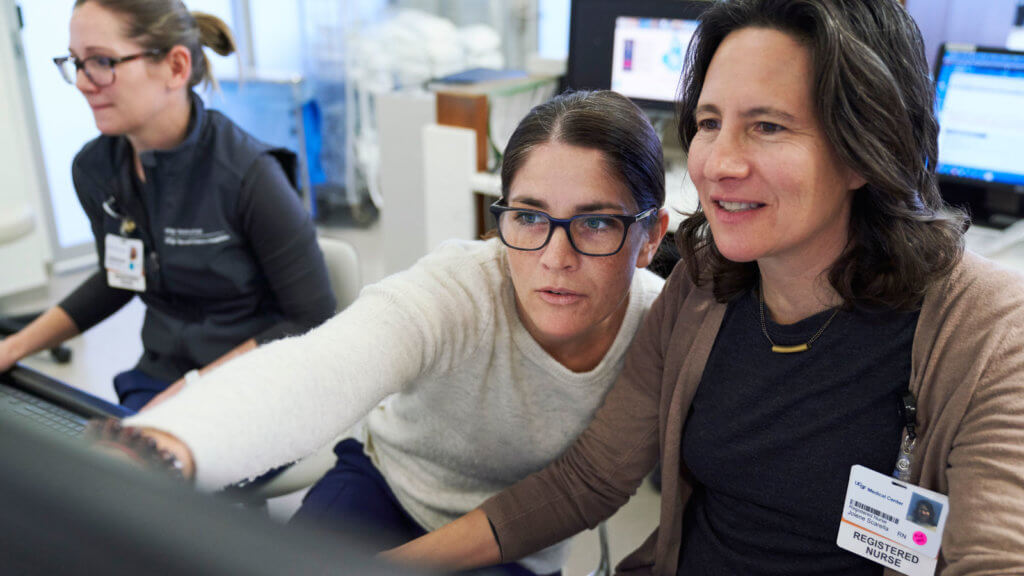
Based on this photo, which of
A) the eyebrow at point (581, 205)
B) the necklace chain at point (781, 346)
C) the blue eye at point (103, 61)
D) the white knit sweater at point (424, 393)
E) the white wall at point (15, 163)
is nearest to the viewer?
the white knit sweater at point (424, 393)

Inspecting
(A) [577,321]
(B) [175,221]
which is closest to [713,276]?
(A) [577,321]

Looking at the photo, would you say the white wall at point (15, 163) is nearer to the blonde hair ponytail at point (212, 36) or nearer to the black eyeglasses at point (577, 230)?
the blonde hair ponytail at point (212, 36)

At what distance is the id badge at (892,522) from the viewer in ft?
2.92

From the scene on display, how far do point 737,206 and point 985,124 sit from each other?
163 centimetres

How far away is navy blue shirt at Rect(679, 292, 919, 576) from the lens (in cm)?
93

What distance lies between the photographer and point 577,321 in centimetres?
109

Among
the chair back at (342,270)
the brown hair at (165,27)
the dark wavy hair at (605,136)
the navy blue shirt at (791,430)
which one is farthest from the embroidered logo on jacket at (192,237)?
the navy blue shirt at (791,430)

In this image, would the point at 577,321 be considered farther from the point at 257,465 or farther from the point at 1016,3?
the point at 1016,3

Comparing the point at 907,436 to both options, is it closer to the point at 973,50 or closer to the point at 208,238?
the point at 208,238

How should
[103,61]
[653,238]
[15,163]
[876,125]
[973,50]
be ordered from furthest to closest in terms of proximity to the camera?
[15,163] < [973,50] < [103,61] < [653,238] < [876,125]

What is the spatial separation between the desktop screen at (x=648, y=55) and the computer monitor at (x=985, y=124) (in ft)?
2.57

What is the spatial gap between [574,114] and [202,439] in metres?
0.66

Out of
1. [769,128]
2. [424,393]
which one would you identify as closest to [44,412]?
[424,393]

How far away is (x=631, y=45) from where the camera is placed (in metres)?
2.69
